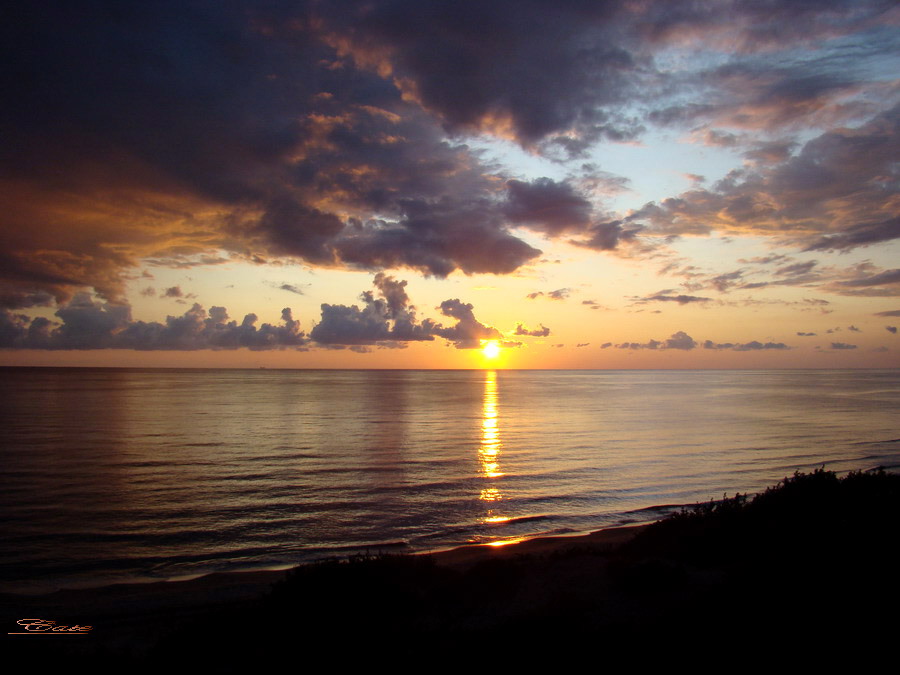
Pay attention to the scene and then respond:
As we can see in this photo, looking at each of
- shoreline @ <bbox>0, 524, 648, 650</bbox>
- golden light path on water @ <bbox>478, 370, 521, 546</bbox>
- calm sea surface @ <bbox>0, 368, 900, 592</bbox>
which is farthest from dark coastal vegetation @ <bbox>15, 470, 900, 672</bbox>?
golden light path on water @ <bbox>478, 370, 521, 546</bbox>

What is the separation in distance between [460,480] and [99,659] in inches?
850

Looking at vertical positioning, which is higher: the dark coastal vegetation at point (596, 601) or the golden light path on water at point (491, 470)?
the dark coastal vegetation at point (596, 601)

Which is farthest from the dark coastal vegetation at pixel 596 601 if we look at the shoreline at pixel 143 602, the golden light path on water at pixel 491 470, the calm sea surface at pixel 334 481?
the golden light path on water at pixel 491 470

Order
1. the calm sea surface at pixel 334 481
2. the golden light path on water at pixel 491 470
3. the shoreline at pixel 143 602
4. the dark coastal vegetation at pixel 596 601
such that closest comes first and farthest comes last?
the dark coastal vegetation at pixel 596 601 → the shoreline at pixel 143 602 → the calm sea surface at pixel 334 481 → the golden light path on water at pixel 491 470

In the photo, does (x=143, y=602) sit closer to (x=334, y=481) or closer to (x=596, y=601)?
(x=596, y=601)

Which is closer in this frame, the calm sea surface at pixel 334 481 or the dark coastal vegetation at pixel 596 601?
the dark coastal vegetation at pixel 596 601

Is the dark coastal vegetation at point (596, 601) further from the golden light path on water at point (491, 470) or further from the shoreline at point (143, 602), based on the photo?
the golden light path on water at point (491, 470)

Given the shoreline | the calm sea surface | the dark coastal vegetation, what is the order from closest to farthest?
the dark coastal vegetation < the shoreline < the calm sea surface

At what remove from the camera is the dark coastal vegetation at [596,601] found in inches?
329

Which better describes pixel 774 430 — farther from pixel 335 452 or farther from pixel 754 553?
pixel 754 553

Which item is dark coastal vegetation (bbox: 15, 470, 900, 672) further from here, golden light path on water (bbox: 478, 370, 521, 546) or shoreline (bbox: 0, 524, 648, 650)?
golden light path on water (bbox: 478, 370, 521, 546)

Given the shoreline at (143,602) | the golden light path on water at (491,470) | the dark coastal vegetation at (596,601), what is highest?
the dark coastal vegetation at (596,601)

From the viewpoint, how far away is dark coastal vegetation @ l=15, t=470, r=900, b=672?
8.37 m

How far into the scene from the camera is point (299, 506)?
23.4m
